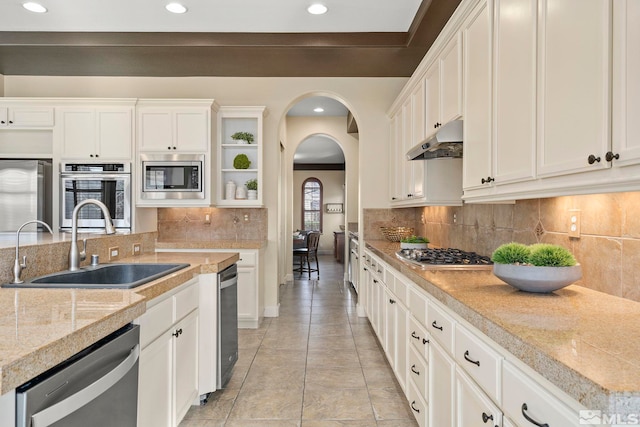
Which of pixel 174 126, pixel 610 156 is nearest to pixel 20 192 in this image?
pixel 174 126

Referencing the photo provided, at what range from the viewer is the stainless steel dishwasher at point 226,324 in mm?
2555

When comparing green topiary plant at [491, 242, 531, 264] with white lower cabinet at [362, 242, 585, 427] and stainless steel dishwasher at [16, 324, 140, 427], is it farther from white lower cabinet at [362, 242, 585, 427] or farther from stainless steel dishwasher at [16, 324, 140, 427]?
stainless steel dishwasher at [16, 324, 140, 427]

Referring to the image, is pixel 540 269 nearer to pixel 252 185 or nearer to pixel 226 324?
pixel 226 324

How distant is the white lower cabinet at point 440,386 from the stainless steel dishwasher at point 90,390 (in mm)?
1199

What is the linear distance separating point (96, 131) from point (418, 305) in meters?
3.90

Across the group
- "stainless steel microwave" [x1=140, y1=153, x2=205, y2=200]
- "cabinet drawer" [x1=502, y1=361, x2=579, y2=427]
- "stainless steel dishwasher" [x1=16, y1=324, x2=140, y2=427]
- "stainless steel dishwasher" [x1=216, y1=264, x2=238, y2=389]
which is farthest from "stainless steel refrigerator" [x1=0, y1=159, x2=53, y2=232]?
"cabinet drawer" [x1=502, y1=361, x2=579, y2=427]

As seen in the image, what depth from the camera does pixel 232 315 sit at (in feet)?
9.29

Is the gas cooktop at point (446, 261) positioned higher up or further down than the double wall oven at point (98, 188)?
further down

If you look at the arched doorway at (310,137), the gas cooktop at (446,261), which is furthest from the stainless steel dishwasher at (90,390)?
the arched doorway at (310,137)

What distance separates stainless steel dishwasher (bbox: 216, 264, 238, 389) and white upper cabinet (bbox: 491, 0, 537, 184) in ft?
5.86

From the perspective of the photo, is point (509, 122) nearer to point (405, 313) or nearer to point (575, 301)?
point (575, 301)

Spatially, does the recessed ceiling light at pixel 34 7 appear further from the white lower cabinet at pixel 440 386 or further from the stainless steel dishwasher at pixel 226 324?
the white lower cabinet at pixel 440 386

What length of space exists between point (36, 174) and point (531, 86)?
181 inches

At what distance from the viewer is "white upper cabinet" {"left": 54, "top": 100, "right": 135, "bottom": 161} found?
4234 mm
